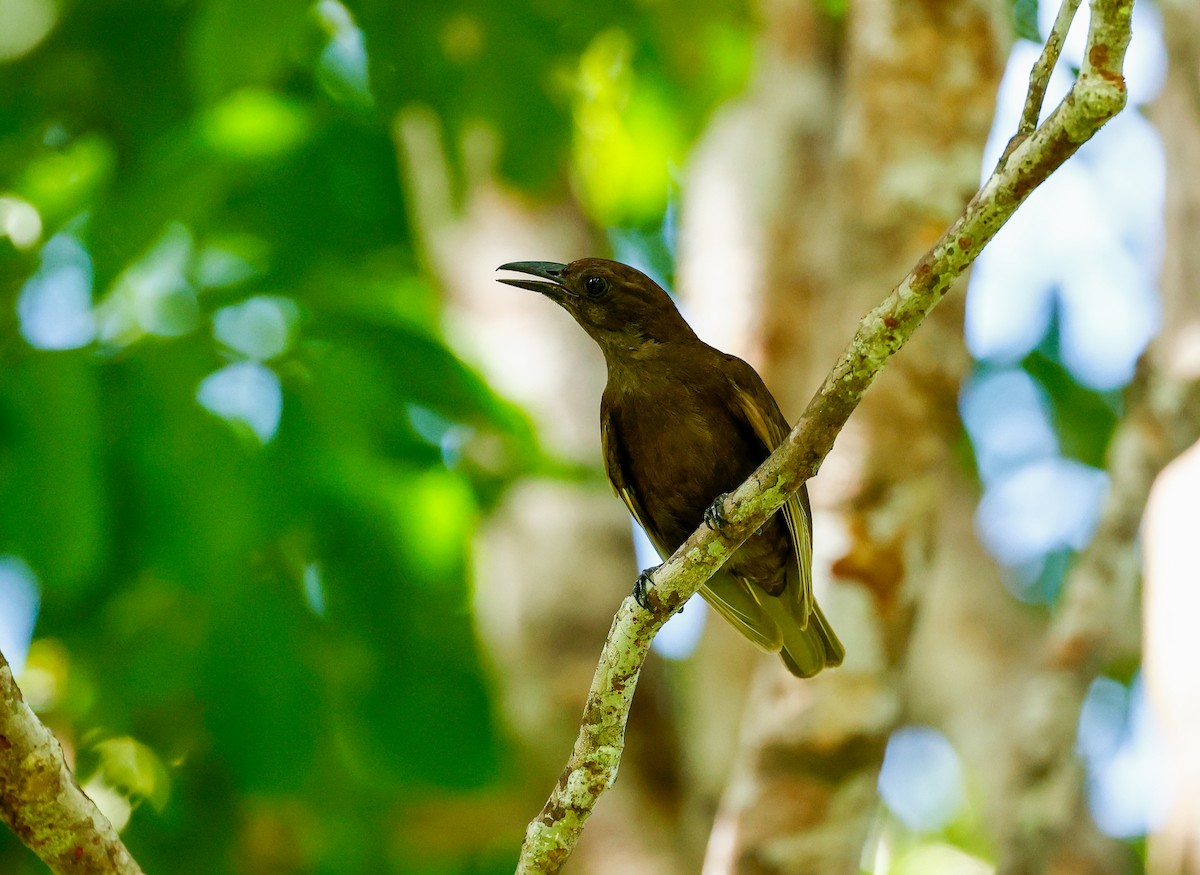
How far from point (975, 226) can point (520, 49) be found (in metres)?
3.17

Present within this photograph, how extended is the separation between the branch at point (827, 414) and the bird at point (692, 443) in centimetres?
127

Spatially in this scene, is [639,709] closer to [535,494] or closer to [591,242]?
[535,494]

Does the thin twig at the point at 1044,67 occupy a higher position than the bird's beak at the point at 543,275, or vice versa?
the bird's beak at the point at 543,275

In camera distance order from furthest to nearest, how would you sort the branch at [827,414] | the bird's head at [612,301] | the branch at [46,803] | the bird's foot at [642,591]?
the bird's head at [612,301] < the bird's foot at [642,591] < the branch at [46,803] < the branch at [827,414]

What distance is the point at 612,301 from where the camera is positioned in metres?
5.12

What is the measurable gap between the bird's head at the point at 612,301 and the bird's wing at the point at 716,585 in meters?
0.30


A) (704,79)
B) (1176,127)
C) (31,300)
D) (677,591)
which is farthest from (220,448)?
(1176,127)

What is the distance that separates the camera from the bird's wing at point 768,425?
4512 millimetres

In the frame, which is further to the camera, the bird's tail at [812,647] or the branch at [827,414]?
the bird's tail at [812,647]

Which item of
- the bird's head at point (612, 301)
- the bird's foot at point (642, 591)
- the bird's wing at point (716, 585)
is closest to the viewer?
the bird's foot at point (642, 591)

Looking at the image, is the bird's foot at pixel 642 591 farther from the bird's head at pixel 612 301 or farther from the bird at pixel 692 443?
the bird's head at pixel 612 301

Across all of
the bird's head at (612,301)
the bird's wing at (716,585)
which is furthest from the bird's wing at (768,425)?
the bird's head at (612,301)

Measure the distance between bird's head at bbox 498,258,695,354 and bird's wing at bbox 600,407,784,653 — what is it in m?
0.30

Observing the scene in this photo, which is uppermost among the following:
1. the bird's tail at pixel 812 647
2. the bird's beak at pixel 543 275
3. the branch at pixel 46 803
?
the bird's beak at pixel 543 275
